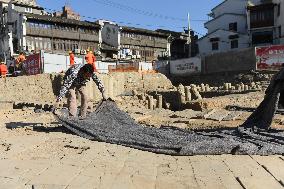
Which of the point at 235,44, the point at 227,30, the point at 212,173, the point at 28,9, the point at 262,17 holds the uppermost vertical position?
the point at 28,9

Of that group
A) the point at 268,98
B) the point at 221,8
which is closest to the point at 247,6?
the point at 221,8

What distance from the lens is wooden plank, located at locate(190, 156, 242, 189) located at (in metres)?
3.66

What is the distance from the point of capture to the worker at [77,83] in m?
7.16

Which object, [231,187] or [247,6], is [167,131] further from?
[247,6]

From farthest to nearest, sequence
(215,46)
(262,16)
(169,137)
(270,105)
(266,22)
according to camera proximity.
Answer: (215,46) < (262,16) < (266,22) < (270,105) < (169,137)

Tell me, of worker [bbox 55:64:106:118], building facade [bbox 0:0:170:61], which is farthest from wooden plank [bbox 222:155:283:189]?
building facade [bbox 0:0:170:61]

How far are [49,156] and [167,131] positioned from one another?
2.25m

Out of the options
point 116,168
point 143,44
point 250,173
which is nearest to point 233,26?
point 143,44

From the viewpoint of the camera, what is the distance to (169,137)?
566 cm

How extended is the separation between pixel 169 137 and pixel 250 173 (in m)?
1.85

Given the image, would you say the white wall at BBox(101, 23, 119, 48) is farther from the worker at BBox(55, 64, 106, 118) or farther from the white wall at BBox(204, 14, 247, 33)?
the worker at BBox(55, 64, 106, 118)

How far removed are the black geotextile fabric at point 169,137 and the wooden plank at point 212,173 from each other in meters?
0.28

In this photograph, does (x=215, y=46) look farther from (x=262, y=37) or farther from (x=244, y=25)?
(x=262, y=37)

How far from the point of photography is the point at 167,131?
6.25m
